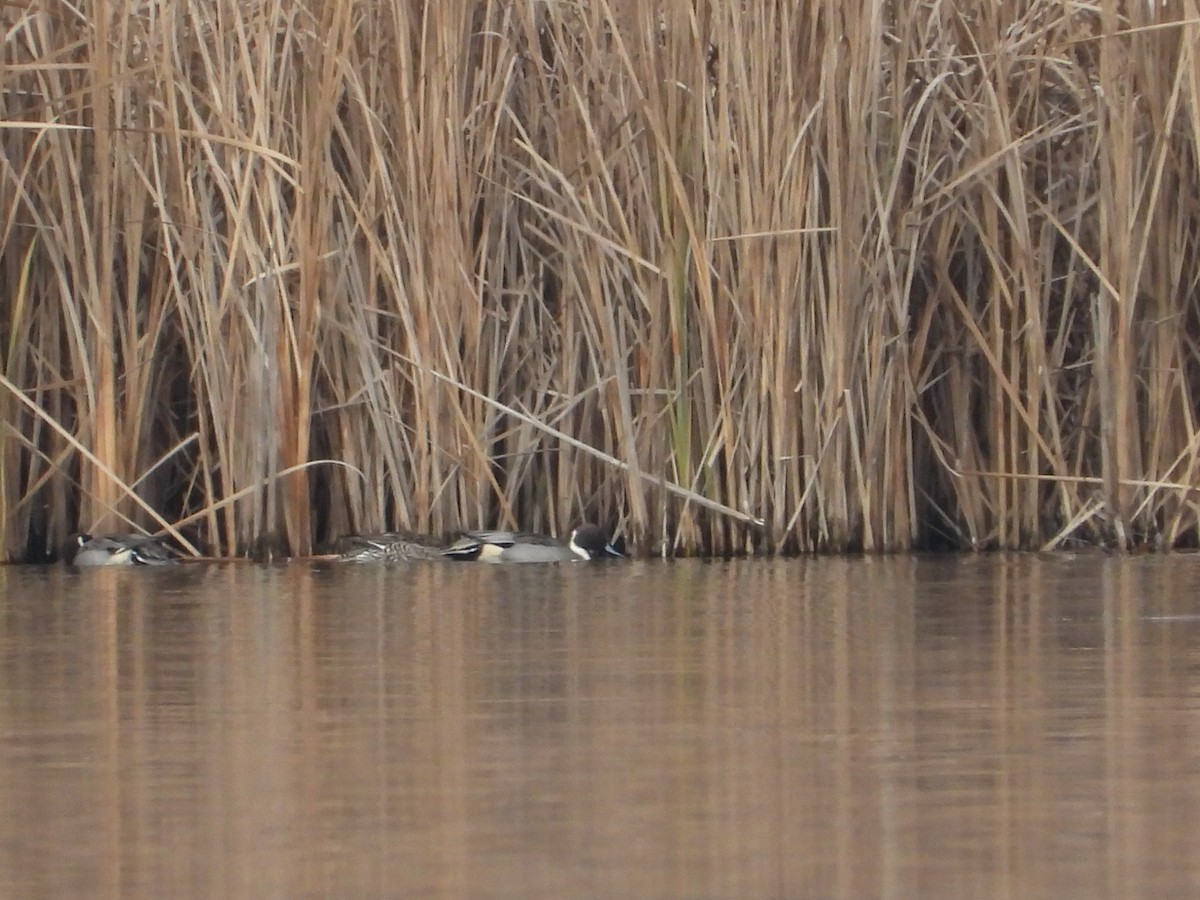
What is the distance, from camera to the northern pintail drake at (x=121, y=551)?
26.9 feet

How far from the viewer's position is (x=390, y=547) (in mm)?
8398

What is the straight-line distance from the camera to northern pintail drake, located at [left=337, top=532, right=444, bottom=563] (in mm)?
8258

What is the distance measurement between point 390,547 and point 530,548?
484 mm

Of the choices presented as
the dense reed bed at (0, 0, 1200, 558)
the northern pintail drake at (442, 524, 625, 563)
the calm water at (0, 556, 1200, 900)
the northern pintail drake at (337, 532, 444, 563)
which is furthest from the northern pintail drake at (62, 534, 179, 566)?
the calm water at (0, 556, 1200, 900)

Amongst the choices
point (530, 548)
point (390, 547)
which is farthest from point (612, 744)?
point (390, 547)

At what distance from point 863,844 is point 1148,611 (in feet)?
10.8

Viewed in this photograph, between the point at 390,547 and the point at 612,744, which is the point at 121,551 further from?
the point at 612,744

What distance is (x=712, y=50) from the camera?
8.57 m

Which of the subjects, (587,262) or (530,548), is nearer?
(530,548)

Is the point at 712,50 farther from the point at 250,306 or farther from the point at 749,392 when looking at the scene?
the point at 250,306

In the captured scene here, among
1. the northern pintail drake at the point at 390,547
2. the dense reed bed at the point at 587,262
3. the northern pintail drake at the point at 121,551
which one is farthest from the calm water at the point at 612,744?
the dense reed bed at the point at 587,262

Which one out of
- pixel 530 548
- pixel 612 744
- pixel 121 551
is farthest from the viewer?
pixel 530 548

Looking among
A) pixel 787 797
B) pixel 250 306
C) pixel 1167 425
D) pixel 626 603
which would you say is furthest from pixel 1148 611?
pixel 250 306

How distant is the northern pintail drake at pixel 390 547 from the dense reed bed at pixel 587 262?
95 millimetres
